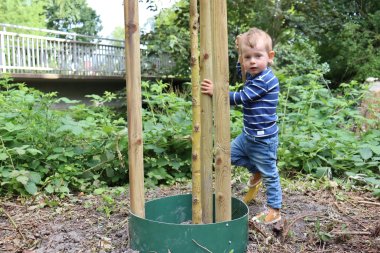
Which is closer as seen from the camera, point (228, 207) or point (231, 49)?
point (228, 207)

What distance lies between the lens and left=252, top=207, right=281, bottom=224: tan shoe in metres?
2.62

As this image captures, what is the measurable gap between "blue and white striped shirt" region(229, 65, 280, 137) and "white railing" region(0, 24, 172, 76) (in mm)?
7853

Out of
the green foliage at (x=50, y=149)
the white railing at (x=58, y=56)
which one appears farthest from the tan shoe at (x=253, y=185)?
the white railing at (x=58, y=56)

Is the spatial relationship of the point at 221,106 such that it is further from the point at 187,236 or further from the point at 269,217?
the point at 269,217

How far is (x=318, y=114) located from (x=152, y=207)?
3.14 m

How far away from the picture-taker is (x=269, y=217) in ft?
8.63

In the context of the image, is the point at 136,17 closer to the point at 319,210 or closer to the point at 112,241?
the point at 112,241

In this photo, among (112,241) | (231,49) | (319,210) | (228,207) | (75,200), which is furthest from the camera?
(231,49)

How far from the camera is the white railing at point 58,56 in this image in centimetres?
1048

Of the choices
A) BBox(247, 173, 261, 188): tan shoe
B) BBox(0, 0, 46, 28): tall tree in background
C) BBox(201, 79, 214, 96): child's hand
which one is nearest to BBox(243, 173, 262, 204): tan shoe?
BBox(247, 173, 261, 188): tan shoe

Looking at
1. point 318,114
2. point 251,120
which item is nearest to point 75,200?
point 251,120

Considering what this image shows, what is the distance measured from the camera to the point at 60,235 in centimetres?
242

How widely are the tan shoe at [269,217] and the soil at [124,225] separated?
0.24 ft

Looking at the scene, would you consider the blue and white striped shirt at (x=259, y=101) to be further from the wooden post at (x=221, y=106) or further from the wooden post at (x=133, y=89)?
the wooden post at (x=133, y=89)
